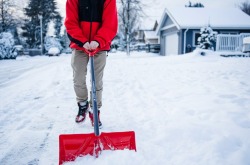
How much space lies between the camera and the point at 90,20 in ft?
8.35

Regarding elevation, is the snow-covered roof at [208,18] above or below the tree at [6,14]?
below

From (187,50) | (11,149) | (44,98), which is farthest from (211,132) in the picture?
(187,50)

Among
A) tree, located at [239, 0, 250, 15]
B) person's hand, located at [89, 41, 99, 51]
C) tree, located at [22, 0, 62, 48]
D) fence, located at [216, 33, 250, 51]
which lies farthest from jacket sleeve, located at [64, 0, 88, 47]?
tree, located at [239, 0, 250, 15]

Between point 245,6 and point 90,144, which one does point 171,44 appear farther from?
point 245,6

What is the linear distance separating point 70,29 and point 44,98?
2121 millimetres

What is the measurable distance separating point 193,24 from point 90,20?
19.0 metres

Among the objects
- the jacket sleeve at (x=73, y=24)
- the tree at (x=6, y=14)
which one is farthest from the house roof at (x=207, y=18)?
the tree at (x=6, y=14)

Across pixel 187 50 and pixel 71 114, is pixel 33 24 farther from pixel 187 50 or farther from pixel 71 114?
pixel 71 114

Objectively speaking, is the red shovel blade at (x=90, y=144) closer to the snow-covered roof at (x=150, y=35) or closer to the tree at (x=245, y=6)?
the snow-covered roof at (x=150, y=35)

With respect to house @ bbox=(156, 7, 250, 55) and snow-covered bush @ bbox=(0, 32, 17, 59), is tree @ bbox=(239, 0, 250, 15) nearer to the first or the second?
house @ bbox=(156, 7, 250, 55)

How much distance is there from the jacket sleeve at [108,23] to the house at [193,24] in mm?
17630

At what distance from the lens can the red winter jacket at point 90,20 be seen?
2462mm

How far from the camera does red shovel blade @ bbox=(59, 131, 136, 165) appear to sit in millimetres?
1882

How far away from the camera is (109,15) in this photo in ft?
8.34
